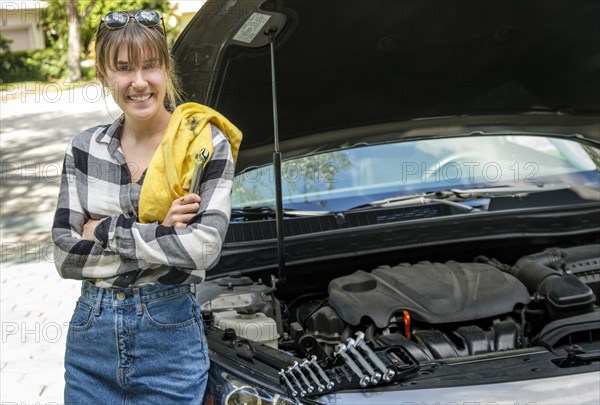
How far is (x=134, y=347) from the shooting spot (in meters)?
1.92

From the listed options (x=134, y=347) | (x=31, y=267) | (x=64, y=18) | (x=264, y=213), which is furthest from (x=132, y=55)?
(x=64, y=18)

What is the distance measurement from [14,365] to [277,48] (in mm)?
2786

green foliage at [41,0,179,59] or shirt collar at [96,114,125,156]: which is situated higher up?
green foliage at [41,0,179,59]

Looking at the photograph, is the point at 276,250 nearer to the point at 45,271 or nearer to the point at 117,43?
the point at 117,43

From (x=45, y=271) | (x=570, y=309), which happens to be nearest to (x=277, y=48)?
(x=570, y=309)

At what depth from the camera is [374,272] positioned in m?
2.94

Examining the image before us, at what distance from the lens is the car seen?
7.22ft

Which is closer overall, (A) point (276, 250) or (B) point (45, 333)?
(A) point (276, 250)

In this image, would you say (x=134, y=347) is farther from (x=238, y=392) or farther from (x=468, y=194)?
(x=468, y=194)

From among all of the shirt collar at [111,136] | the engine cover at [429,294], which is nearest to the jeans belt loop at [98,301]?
the shirt collar at [111,136]

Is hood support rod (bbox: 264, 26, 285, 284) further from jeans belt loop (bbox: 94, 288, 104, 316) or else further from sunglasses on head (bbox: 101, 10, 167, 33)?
jeans belt loop (bbox: 94, 288, 104, 316)

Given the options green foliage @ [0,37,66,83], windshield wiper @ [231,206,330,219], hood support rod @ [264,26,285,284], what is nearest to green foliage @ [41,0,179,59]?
green foliage @ [0,37,66,83]

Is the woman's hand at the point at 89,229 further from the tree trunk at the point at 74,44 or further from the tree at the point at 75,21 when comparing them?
the tree trunk at the point at 74,44

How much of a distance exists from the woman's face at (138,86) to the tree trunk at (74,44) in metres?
18.3
